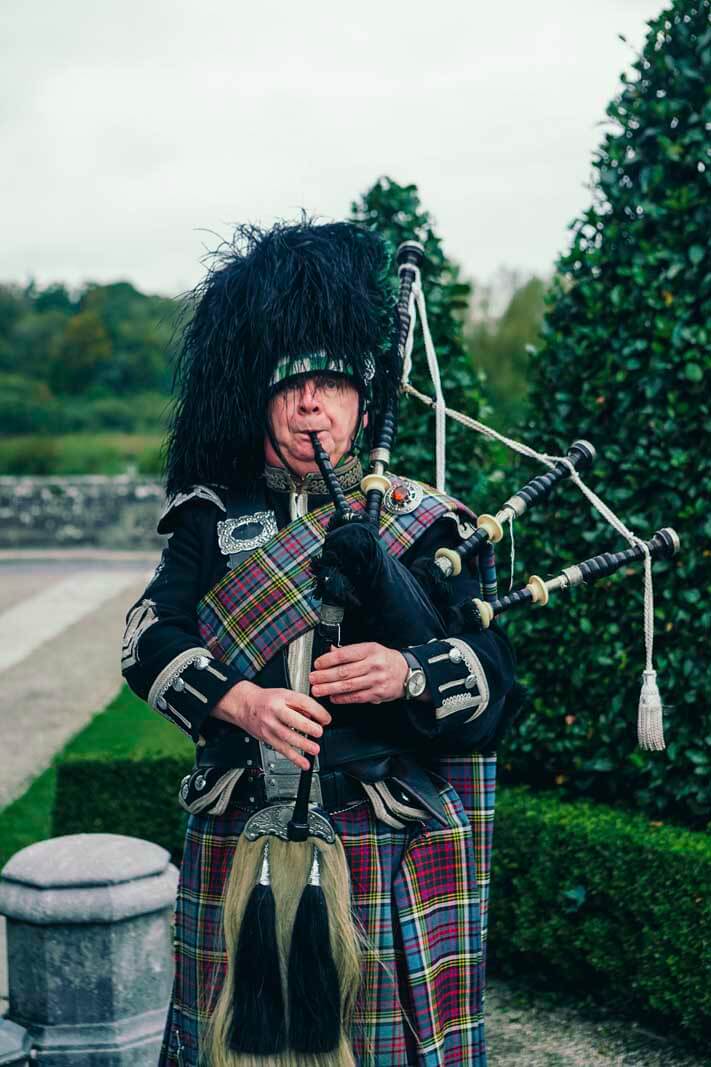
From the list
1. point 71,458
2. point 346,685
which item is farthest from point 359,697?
point 71,458

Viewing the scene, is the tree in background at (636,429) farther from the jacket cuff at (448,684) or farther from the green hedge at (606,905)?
the jacket cuff at (448,684)

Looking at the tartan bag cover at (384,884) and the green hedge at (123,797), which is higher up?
the tartan bag cover at (384,884)

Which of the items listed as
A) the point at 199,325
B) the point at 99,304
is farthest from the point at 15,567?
the point at 99,304

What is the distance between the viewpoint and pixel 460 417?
2.50 metres

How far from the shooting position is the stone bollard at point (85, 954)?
3.28 metres

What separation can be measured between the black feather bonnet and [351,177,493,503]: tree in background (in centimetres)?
172

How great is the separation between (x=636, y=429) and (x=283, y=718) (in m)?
2.04

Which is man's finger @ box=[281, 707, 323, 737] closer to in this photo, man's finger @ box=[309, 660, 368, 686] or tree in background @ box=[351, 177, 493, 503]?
man's finger @ box=[309, 660, 368, 686]

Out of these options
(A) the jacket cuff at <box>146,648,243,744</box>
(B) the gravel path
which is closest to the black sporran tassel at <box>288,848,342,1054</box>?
(A) the jacket cuff at <box>146,648,243,744</box>

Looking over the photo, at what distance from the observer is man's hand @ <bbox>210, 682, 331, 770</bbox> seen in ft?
6.51

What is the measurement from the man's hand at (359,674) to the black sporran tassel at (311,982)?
365 millimetres

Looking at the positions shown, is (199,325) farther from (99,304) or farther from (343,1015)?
(99,304)

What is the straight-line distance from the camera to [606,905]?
3.72 metres

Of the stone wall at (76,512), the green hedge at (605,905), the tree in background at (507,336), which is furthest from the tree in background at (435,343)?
the tree in background at (507,336)
